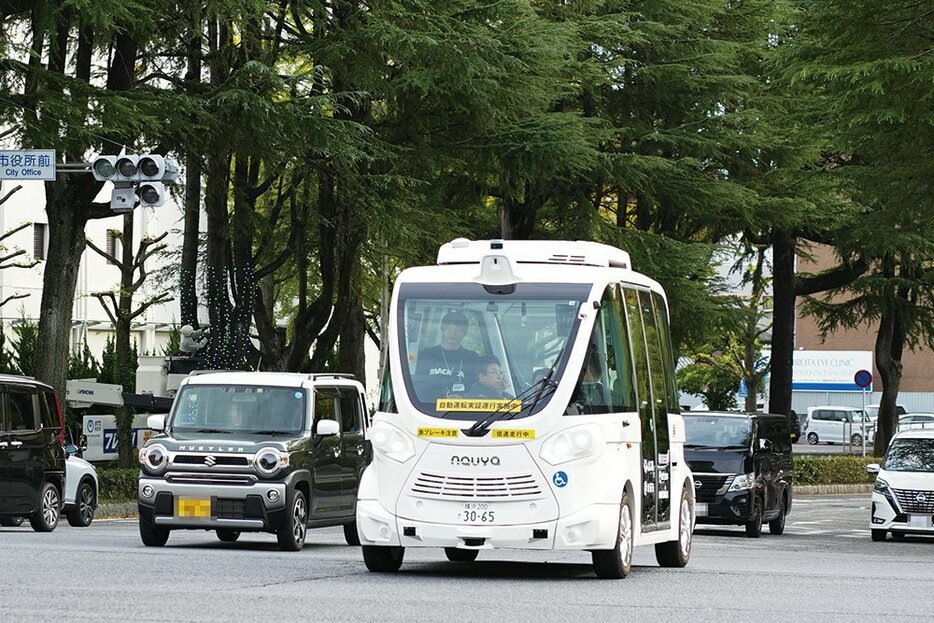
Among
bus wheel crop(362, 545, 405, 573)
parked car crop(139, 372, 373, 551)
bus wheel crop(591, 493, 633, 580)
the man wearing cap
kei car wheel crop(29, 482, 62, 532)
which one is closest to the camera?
the man wearing cap

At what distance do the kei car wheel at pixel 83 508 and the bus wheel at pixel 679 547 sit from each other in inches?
422

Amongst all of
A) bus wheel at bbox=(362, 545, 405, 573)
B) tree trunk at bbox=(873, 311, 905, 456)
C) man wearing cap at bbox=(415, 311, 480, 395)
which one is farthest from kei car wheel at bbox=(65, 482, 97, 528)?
tree trunk at bbox=(873, 311, 905, 456)

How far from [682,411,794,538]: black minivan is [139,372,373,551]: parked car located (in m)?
7.92

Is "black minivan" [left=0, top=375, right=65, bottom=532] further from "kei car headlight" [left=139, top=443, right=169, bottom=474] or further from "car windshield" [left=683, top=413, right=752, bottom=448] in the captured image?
"car windshield" [left=683, top=413, right=752, bottom=448]

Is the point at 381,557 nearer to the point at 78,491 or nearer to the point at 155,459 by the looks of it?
the point at 155,459

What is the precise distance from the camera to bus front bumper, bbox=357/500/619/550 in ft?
44.0

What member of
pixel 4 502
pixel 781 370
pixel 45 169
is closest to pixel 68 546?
pixel 4 502

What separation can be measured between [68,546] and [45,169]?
8.55m

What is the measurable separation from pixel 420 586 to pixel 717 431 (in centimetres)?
1526

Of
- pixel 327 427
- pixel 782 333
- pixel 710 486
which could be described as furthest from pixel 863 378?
pixel 327 427

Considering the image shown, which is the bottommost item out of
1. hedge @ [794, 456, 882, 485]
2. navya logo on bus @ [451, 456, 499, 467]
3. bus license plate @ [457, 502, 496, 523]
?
hedge @ [794, 456, 882, 485]

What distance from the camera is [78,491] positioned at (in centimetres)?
2438

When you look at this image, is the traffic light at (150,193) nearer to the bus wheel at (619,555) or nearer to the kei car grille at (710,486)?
the kei car grille at (710,486)

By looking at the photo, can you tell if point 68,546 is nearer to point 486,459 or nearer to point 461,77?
point 486,459
